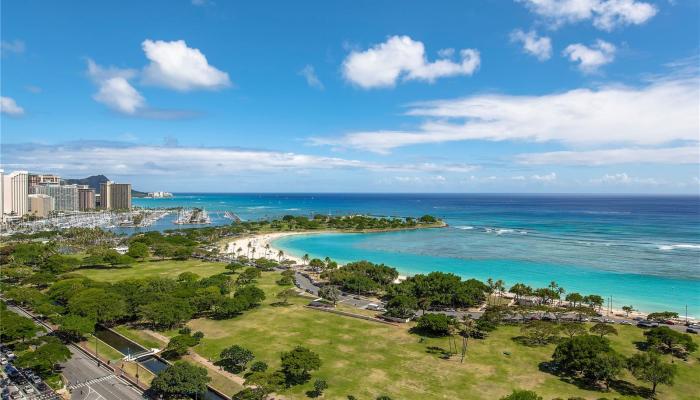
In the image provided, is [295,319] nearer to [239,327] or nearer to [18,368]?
[239,327]

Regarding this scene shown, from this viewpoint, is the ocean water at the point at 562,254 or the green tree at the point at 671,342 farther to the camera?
the ocean water at the point at 562,254

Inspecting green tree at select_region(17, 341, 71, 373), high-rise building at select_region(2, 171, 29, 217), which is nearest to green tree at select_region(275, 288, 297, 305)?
green tree at select_region(17, 341, 71, 373)

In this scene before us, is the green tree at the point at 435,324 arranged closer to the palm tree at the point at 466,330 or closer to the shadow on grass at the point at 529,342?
the palm tree at the point at 466,330

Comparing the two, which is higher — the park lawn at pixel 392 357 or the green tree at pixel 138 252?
the green tree at pixel 138 252

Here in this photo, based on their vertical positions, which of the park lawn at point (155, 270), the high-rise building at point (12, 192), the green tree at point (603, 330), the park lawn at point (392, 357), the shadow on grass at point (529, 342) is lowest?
the park lawn at point (155, 270)

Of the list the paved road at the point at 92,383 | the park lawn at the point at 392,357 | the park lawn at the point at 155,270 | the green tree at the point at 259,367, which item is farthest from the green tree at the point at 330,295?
the park lawn at the point at 155,270

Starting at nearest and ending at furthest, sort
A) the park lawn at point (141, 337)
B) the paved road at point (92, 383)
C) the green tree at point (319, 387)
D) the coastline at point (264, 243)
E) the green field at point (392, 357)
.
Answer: the green tree at point (319, 387)
the paved road at point (92, 383)
the green field at point (392, 357)
the park lawn at point (141, 337)
the coastline at point (264, 243)

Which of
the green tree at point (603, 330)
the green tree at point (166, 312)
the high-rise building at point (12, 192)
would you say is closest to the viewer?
the green tree at point (603, 330)

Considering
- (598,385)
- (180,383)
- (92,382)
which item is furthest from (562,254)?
(92,382)
